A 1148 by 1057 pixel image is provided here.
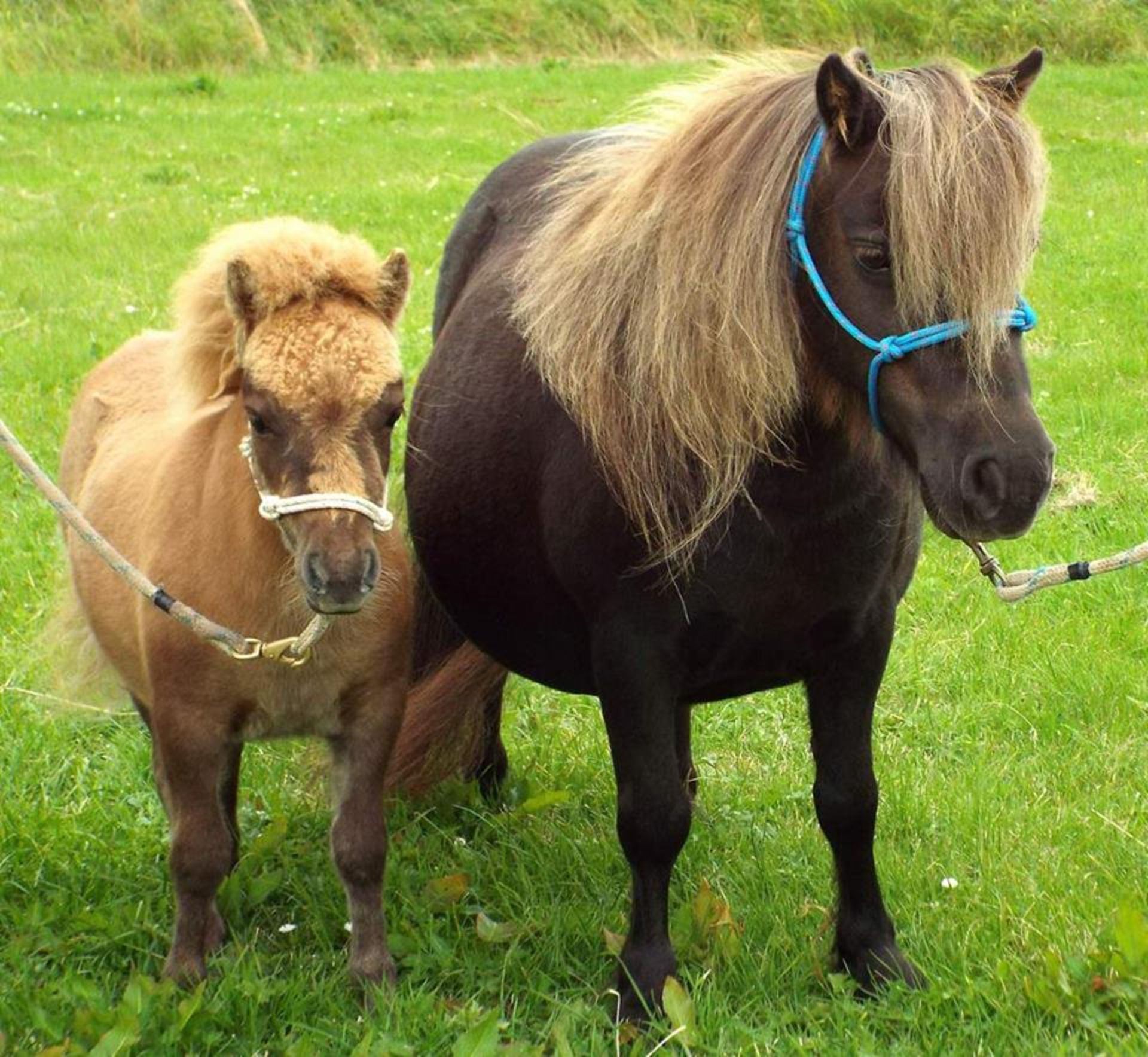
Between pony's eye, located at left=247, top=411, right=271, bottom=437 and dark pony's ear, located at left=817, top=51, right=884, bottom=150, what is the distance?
1.11m

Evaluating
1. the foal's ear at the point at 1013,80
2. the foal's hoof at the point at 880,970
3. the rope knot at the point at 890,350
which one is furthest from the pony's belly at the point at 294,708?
the foal's ear at the point at 1013,80

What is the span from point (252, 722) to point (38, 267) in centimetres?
711

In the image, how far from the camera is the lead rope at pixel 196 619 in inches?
117

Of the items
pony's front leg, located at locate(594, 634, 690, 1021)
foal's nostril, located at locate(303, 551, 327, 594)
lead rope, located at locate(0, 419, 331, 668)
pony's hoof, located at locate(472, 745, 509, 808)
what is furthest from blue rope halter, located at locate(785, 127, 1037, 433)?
pony's hoof, located at locate(472, 745, 509, 808)

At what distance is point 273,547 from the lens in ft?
10.2

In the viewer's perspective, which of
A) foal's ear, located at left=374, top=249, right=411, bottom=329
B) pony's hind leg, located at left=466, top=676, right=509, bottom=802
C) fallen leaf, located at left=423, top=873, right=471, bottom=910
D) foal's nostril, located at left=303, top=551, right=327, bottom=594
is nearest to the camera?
foal's nostril, located at left=303, top=551, right=327, bottom=594

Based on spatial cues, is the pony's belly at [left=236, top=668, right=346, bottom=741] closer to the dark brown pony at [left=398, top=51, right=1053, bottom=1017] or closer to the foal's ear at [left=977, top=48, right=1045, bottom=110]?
the dark brown pony at [left=398, top=51, right=1053, bottom=1017]

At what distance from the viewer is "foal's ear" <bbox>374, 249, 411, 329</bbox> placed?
3.03 metres

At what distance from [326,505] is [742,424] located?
0.75 metres

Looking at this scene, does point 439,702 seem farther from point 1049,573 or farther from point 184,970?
point 1049,573

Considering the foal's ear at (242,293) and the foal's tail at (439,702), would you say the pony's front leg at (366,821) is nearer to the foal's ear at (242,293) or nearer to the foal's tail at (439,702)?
the foal's tail at (439,702)

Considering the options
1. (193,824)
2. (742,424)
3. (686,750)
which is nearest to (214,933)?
(193,824)

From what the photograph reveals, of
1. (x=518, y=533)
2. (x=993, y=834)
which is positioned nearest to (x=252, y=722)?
(x=518, y=533)

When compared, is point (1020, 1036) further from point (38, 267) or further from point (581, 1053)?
point (38, 267)
